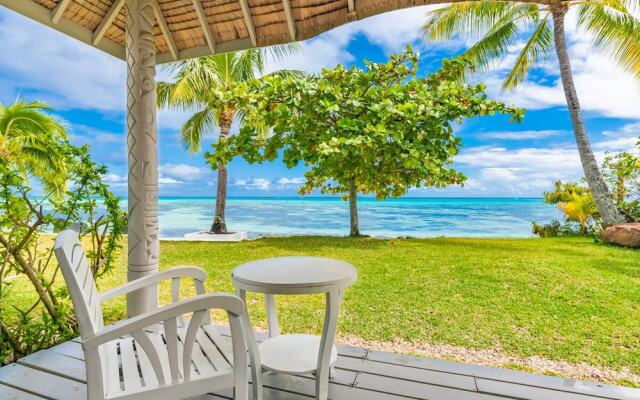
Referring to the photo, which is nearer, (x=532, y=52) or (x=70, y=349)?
(x=70, y=349)

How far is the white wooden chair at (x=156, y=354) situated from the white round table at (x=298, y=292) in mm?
271

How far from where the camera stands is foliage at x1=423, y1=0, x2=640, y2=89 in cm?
633

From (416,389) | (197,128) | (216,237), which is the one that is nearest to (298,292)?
(416,389)

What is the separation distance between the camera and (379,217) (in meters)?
19.3

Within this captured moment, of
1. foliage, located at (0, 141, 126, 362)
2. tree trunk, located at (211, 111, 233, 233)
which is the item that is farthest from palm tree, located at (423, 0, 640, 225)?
foliage, located at (0, 141, 126, 362)

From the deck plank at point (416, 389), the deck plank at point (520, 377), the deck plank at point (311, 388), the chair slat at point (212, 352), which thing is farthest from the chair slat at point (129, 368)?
the deck plank at point (520, 377)

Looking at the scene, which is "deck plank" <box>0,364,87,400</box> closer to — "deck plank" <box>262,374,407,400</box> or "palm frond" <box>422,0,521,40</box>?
"deck plank" <box>262,374,407,400</box>

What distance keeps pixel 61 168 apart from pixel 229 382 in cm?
210

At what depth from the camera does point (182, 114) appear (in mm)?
9469

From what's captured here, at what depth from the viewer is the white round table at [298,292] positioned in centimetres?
145

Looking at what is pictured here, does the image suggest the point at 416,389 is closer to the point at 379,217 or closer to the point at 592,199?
the point at 592,199

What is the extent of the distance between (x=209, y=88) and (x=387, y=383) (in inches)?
338

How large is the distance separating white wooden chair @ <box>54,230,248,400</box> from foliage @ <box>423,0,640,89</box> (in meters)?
7.34

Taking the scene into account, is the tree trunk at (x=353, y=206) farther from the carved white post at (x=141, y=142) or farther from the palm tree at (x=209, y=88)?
the carved white post at (x=141, y=142)
